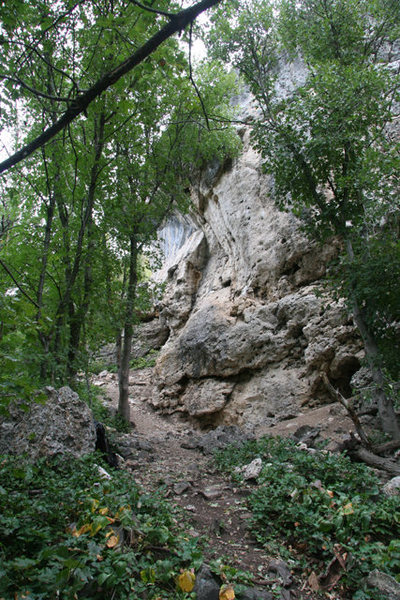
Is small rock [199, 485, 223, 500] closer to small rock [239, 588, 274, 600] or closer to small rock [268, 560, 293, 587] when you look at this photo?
small rock [268, 560, 293, 587]

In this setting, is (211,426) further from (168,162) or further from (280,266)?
(168,162)

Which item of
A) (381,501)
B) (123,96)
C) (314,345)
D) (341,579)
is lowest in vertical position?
(341,579)

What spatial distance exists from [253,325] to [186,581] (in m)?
9.74

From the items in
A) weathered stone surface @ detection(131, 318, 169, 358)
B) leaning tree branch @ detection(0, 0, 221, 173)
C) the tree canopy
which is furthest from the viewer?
weathered stone surface @ detection(131, 318, 169, 358)

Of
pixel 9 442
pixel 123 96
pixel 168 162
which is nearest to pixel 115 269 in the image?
pixel 168 162

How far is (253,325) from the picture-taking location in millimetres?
11766

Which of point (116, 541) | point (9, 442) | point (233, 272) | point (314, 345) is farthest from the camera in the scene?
point (233, 272)

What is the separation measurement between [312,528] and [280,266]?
9.29 m

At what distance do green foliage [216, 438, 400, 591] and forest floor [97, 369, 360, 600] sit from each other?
0.24 metres

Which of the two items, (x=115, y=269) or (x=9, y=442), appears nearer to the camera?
(x=9, y=442)

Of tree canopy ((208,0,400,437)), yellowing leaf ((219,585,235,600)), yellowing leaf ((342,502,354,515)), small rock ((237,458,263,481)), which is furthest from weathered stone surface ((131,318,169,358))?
yellowing leaf ((219,585,235,600))

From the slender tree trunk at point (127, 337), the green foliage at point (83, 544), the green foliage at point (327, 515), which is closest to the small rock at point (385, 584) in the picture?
the green foliage at point (327, 515)

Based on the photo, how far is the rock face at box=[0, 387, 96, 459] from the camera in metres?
4.43

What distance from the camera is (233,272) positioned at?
565 inches
